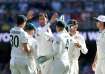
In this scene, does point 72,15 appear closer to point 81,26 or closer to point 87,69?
point 81,26

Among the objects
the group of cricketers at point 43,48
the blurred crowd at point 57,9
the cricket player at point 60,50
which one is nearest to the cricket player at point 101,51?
the group of cricketers at point 43,48

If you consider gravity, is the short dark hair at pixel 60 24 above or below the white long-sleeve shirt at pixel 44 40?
above

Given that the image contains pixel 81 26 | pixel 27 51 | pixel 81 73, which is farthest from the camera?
pixel 81 26

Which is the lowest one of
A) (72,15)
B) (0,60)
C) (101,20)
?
(0,60)

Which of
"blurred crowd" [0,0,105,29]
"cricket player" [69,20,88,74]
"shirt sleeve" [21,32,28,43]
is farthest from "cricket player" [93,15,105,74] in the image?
"blurred crowd" [0,0,105,29]

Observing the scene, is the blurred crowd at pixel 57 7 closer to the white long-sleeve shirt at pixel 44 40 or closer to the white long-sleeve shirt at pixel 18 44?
the white long-sleeve shirt at pixel 44 40

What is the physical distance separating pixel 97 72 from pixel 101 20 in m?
1.21

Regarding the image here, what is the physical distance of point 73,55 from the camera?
17.0 m

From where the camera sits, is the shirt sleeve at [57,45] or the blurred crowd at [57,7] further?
the blurred crowd at [57,7]

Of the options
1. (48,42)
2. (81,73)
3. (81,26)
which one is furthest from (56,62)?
(81,26)

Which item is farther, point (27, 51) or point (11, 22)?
point (11, 22)

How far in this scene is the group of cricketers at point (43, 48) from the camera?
15.0 meters

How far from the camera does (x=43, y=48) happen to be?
1595 cm

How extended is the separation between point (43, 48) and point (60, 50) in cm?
75
